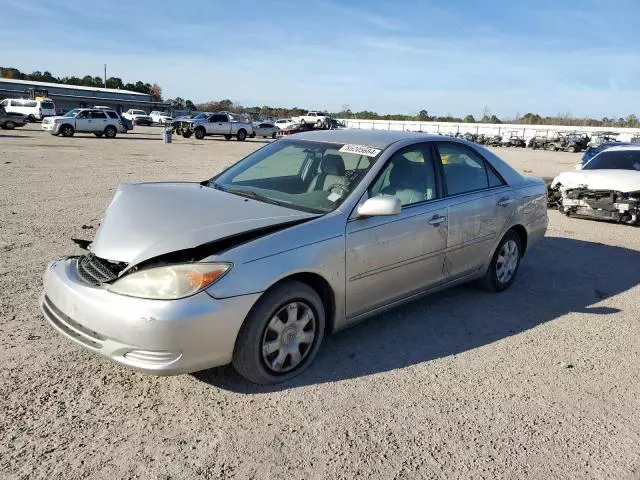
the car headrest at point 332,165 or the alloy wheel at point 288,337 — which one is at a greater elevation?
the car headrest at point 332,165

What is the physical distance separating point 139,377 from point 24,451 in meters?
0.85

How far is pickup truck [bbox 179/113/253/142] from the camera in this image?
121ft

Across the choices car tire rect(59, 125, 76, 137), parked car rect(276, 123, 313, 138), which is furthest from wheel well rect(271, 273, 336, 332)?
parked car rect(276, 123, 313, 138)

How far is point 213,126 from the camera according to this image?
1468 inches

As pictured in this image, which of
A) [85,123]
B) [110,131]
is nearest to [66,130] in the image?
[85,123]

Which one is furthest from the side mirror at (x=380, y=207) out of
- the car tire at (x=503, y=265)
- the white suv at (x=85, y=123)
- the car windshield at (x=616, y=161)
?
the white suv at (x=85, y=123)

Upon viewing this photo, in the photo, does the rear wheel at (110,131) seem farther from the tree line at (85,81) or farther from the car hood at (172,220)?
the tree line at (85,81)

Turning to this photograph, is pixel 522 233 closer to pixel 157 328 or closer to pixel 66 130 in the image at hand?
pixel 157 328

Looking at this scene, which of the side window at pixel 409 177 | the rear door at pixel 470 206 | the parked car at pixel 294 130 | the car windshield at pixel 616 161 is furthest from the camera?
the parked car at pixel 294 130

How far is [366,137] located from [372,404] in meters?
2.30

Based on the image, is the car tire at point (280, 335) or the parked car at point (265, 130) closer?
the car tire at point (280, 335)

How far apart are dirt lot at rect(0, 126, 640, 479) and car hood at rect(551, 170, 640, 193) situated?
4.93 metres

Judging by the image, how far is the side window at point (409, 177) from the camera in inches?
160

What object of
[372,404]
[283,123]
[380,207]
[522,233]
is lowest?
[372,404]
